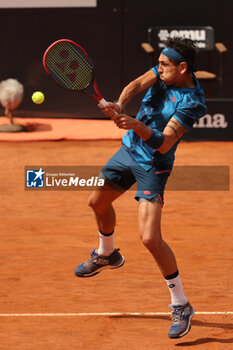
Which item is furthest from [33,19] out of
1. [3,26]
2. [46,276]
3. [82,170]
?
[46,276]

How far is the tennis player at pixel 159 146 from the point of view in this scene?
15.7ft

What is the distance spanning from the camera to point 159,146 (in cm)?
468

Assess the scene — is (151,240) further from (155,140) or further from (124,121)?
(124,121)

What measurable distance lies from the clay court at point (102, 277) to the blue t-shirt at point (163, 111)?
3.82 feet

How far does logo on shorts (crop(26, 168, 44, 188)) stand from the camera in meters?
9.29

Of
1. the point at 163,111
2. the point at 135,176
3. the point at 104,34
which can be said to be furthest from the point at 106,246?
the point at 104,34

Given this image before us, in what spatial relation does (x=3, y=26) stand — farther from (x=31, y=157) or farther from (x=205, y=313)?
(x=205, y=313)

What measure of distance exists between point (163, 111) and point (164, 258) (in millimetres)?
1064

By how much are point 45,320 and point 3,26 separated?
31.3 feet

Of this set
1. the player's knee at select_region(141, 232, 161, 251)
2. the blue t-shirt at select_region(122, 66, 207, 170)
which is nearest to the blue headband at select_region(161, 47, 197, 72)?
the blue t-shirt at select_region(122, 66, 207, 170)

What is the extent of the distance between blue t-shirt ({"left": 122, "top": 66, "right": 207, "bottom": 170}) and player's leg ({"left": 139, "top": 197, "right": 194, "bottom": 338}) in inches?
13.5

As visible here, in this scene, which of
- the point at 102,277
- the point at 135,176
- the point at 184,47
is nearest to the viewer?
the point at 184,47

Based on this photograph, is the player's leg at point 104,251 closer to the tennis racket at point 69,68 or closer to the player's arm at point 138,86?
the player's arm at point 138,86

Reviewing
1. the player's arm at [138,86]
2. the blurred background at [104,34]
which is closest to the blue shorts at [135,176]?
the player's arm at [138,86]
